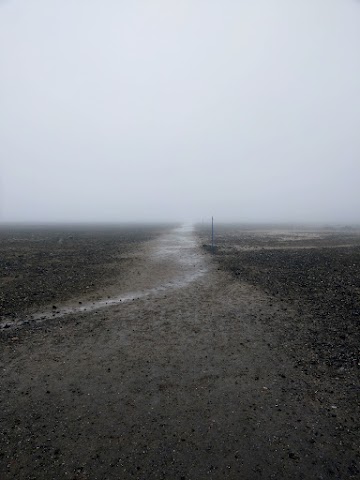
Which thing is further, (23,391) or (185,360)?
(185,360)

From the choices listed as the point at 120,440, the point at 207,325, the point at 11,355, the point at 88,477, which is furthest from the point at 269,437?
the point at 11,355

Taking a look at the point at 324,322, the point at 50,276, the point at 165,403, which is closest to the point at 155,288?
the point at 50,276

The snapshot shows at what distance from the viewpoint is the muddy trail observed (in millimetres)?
5418

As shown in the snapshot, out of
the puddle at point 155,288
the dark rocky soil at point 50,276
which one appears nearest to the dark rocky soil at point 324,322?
the puddle at point 155,288

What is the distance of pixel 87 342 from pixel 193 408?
529 centimetres

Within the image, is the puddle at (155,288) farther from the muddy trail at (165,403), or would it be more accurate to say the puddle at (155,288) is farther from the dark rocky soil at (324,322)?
the dark rocky soil at (324,322)

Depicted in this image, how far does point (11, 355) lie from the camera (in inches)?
374

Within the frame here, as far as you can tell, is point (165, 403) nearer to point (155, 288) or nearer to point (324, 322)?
point (324, 322)

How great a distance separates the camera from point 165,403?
711 cm

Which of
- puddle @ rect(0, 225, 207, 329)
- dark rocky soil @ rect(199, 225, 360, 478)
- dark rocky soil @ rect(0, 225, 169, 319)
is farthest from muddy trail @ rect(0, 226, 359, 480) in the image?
dark rocky soil @ rect(0, 225, 169, 319)

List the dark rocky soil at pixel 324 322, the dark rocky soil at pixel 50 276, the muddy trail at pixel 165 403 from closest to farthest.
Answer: the muddy trail at pixel 165 403 → the dark rocky soil at pixel 324 322 → the dark rocky soil at pixel 50 276

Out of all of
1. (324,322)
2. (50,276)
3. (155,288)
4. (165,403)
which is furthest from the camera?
(50,276)

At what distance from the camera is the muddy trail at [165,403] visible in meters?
5.42

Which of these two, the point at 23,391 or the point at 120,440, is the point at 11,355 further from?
the point at 120,440
